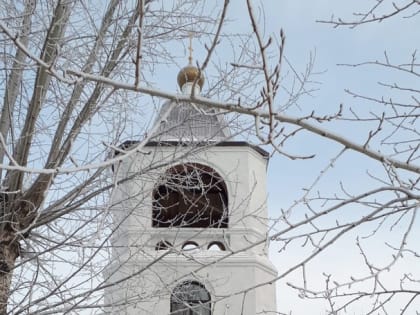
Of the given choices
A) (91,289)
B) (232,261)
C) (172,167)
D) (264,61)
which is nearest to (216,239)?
(232,261)

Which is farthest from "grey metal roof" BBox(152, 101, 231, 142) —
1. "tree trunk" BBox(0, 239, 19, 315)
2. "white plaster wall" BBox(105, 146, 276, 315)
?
"tree trunk" BBox(0, 239, 19, 315)

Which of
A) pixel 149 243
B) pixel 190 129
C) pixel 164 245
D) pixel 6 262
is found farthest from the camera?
pixel 149 243

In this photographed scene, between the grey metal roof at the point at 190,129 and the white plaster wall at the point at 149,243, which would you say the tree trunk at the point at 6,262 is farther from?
the grey metal roof at the point at 190,129

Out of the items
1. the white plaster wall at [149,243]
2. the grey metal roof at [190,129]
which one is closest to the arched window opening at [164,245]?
the white plaster wall at [149,243]

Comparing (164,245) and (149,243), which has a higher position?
(149,243)

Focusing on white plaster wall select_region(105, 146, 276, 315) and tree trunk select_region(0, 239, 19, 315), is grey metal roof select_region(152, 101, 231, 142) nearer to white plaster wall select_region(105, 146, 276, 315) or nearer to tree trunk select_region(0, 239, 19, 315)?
white plaster wall select_region(105, 146, 276, 315)

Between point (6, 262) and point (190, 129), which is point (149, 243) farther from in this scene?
point (6, 262)

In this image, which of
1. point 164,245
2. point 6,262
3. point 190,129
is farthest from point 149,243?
point 6,262

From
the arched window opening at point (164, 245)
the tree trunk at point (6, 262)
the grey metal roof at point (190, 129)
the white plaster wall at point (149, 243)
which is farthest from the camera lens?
the grey metal roof at point (190, 129)

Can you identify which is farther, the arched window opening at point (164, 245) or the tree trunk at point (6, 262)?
the tree trunk at point (6, 262)

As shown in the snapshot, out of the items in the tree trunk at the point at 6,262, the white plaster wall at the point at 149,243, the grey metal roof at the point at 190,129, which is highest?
the grey metal roof at the point at 190,129

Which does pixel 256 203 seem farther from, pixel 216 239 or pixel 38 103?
pixel 38 103

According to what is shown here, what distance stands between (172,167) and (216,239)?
3.33m

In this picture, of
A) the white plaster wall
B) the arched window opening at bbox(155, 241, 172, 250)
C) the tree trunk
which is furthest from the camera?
the white plaster wall
